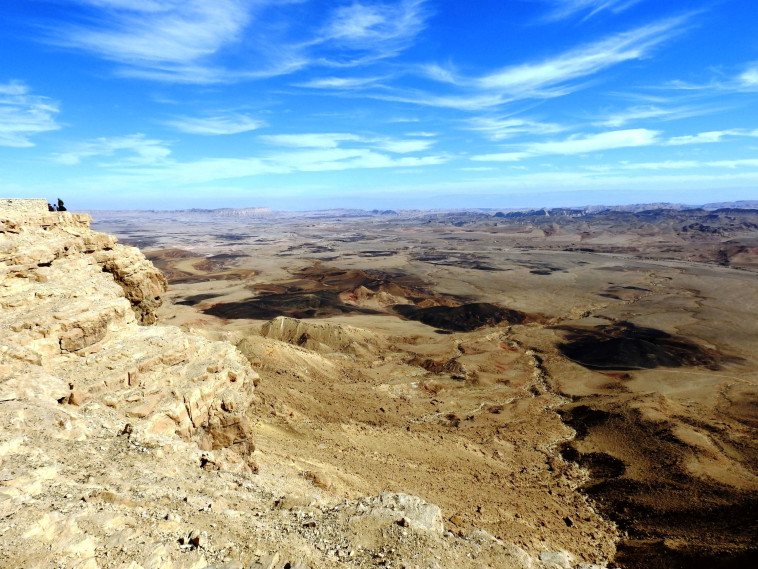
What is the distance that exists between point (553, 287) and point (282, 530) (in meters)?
66.6

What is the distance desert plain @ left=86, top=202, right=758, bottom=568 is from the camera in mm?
15266

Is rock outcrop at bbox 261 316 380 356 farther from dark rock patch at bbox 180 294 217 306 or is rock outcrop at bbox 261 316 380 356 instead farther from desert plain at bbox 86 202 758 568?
dark rock patch at bbox 180 294 217 306

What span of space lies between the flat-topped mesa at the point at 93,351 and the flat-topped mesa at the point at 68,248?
0.05 metres

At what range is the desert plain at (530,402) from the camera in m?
15.3

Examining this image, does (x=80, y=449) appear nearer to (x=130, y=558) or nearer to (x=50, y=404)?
(x=50, y=404)

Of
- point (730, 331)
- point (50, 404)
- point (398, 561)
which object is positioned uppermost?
point (50, 404)

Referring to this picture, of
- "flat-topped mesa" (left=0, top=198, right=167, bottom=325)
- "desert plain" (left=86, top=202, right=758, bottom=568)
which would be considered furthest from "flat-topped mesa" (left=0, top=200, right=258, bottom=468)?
"desert plain" (left=86, top=202, right=758, bottom=568)

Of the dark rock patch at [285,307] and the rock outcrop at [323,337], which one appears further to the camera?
the dark rock patch at [285,307]

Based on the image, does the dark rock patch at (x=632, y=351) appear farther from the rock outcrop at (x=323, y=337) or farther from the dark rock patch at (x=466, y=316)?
the rock outcrop at (x=323, y=337)

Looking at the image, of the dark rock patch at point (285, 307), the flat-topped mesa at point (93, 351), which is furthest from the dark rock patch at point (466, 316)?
the flat-topped mesa at point (93, 351)

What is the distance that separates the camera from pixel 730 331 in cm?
4522

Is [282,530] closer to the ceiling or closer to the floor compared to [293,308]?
closer to the ceiling

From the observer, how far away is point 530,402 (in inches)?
1091

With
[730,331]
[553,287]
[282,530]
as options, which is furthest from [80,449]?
[553,287]
